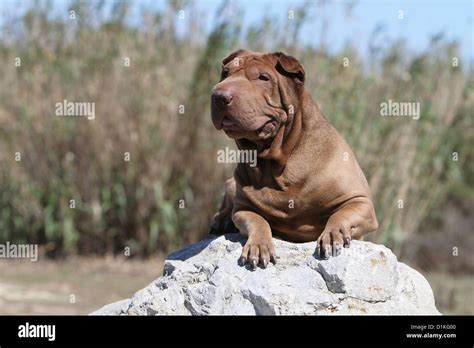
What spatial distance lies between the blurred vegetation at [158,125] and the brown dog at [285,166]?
476 centimetres

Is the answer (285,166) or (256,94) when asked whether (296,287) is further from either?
(256,94)

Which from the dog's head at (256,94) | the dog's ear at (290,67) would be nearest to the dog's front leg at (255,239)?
the dog's head at (256,94)

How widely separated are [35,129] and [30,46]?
4.77 feet

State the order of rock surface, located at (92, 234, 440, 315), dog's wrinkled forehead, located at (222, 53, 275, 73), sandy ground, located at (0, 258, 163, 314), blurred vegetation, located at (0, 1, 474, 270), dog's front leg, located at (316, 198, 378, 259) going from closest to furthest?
rock surface, located at (92, 234, 440, 315)
dog's front leg, located at (316, 198, 378, 259)
dog's wrinkled forehead, located at (222, 53, 275, 73)
sandy ground, located at (0, 258, 163, 314)
blurred vegetation, located at (0, 1, 474, 270)

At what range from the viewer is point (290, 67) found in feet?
16.9

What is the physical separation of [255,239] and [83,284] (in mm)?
6007

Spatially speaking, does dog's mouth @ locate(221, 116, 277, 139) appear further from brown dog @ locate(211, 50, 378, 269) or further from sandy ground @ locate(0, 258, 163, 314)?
sandy ground @ locate(0, 258, 163, 314)

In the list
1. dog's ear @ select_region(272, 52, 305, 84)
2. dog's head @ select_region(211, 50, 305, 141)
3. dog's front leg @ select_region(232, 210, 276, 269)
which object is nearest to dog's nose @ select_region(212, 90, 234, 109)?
dog's head @ select_region(211, 50, 305, 141)

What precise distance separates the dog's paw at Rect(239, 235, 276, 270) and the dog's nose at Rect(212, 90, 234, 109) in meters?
0.82

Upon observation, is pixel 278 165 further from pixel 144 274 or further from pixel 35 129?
pixel 35 129

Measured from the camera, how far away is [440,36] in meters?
10.8

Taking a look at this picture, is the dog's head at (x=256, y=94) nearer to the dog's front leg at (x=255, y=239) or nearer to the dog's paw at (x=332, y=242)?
the dog's front leg at (x=255, y=239)

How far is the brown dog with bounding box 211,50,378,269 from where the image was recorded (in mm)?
4949

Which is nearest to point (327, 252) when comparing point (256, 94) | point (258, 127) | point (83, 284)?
point (258, 127)
